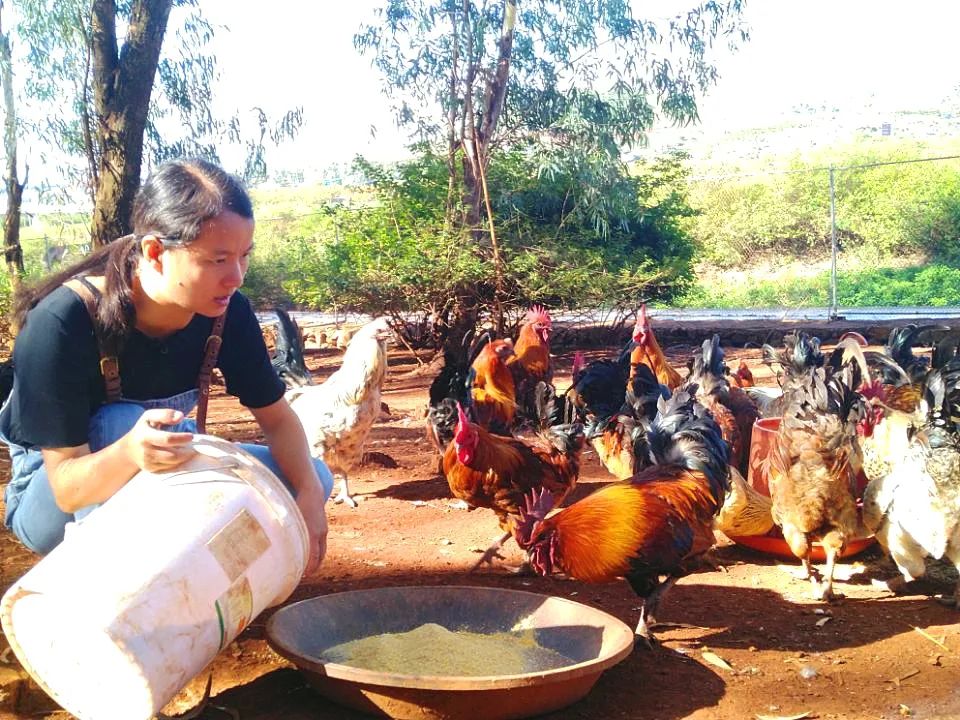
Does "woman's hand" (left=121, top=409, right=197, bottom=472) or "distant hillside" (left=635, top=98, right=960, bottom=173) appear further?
"distant hillside" (left=635, top=98, right=960, bottom=173)

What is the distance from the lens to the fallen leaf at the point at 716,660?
3355 mm

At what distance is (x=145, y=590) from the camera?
209 centimetres

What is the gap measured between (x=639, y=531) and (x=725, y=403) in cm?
221

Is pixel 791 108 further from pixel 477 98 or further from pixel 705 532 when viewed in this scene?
pixel 705 532

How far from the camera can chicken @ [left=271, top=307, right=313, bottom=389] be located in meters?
6.58

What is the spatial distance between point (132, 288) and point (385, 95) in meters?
10.7

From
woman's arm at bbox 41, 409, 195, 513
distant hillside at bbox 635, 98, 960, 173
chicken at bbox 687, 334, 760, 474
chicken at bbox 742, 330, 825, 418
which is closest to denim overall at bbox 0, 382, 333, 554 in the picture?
woman's arm at bbox 41, 409, 195, 513

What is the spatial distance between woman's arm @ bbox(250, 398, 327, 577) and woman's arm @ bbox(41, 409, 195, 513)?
53 cm

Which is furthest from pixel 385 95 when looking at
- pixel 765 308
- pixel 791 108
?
pixel 791 108

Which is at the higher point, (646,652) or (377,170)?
(377,170)

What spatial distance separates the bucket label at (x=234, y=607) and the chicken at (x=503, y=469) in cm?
240

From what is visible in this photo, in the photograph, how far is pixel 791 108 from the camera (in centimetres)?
7112

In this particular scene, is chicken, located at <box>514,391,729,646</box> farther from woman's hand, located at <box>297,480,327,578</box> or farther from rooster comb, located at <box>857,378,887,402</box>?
rooster comb, located at <box>857,378,887,402</box>

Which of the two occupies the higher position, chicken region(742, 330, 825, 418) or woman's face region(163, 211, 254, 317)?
woman's face region(163, 211, 254, 317)
